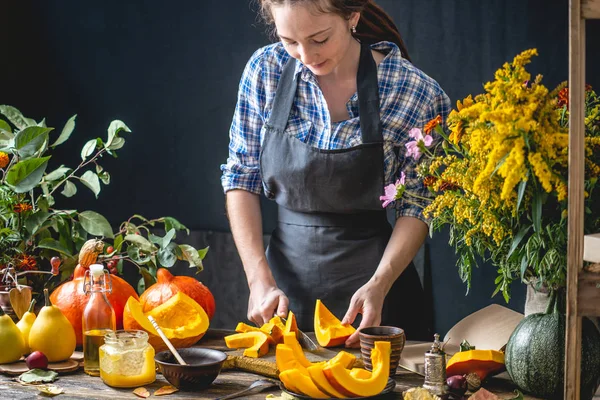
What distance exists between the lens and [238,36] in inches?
151

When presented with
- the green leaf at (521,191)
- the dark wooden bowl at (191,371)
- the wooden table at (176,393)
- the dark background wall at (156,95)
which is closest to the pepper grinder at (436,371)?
the wooden table at (176,393)

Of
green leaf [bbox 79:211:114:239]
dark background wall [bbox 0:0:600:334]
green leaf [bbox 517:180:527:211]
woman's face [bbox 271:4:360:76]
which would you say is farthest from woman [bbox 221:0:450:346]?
dark background wall [bbox 0:0:600:334]

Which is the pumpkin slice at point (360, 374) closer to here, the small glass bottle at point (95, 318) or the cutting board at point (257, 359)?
the cutting board at point (257, 359)

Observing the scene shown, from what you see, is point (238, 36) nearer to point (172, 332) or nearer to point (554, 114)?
point (172, 332)

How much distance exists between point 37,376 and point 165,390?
31 centimetres

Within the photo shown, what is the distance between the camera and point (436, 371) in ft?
5.28

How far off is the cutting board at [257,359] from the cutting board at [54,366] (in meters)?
0.31

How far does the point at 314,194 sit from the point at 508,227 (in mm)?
943

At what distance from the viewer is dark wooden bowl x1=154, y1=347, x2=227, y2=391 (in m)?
1.64

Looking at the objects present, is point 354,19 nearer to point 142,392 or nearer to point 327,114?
point 327,114

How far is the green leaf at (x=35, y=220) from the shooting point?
2309 mm

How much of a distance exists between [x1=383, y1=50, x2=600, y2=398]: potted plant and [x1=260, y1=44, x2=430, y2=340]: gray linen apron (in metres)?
0.76

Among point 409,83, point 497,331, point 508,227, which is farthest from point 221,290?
point 508,227

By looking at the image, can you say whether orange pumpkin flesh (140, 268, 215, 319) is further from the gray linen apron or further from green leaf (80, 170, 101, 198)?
green leaf (80, 170, 101, 198)
